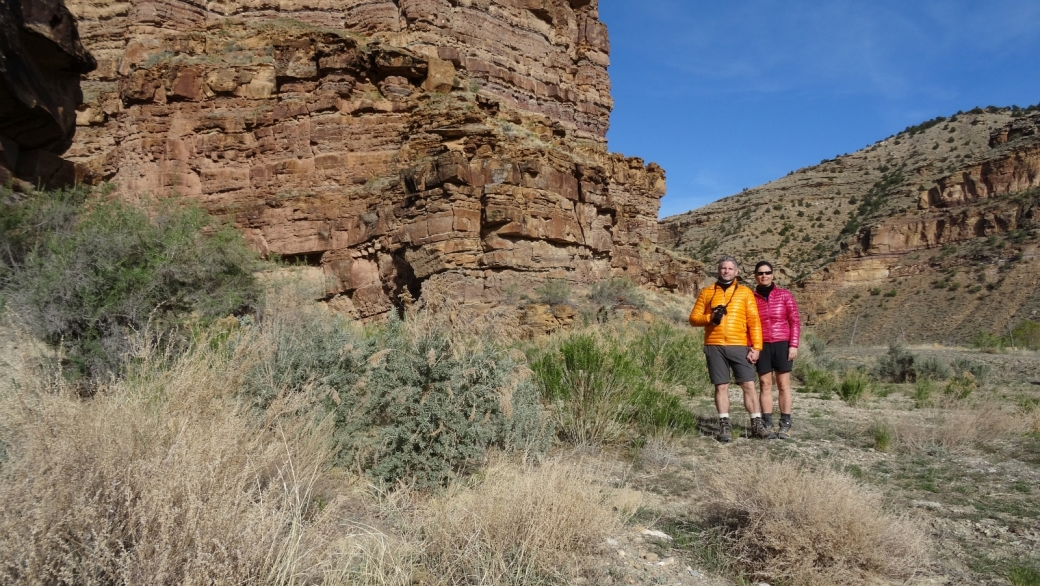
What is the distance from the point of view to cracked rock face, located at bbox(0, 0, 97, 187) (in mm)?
9414

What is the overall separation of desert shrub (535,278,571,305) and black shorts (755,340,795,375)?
7.27m

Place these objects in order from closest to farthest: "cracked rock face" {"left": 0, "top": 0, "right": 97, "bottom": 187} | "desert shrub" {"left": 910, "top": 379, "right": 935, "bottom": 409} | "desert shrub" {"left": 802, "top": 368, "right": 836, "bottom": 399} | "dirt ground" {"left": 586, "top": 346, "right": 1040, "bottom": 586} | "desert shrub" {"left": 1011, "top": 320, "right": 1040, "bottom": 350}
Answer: "dirt ground" {"left": 586, "top": 346, "right": 1040, "bottom": 586}, "desert shrub" {"left": 910, "top": 379, "right": 935, "bottom": 409}, "cracked rock face" {"left": 0, "top": 0, "right": 97, "bottom": 187}, "desert shrub" {"left": 802, "top": 368, "right": 836, "bottom": 399}, "desert shrub" {"left": 1011, "top": 320, "right": 1040, "bottom": 350}

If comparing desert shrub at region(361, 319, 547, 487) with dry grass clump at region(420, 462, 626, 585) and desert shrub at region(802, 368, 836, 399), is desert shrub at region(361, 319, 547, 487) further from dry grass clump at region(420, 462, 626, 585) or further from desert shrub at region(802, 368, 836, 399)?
desert shrub at region(802, 368, 836, 399)

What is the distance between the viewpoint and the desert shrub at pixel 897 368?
1464 centimetres

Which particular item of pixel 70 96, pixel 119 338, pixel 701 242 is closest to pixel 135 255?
pixel 119 338

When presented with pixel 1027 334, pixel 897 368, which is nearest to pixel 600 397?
pixel 897 368

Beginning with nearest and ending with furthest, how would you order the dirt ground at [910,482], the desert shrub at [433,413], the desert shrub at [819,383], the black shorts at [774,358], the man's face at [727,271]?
1. the dirt ground at [910,482]
2. the desert shrub at [433,413]
3. the man's face at [727,271]
4. the black shorts at [774,358]
5. the desert shrub at [819,383]

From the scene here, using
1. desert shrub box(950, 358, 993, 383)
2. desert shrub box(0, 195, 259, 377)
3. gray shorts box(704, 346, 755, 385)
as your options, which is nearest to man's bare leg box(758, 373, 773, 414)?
gray shorts box(704, 346, 755, 385)

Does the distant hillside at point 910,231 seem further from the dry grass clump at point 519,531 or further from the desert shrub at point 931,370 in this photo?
the dry grass clump at point 519,531

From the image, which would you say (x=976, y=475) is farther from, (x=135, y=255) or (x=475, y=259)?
(x=475, y=259)

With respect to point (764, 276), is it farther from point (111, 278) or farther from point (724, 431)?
point (111, 278)

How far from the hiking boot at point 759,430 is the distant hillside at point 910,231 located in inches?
1556

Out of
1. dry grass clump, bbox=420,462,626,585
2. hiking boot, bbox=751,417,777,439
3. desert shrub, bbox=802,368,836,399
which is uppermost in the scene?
dry grass clump, bbox=420,462,626,585

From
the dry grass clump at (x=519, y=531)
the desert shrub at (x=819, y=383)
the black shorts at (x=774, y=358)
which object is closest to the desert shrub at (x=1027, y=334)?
the desert shrub at (x=819, y=383)
